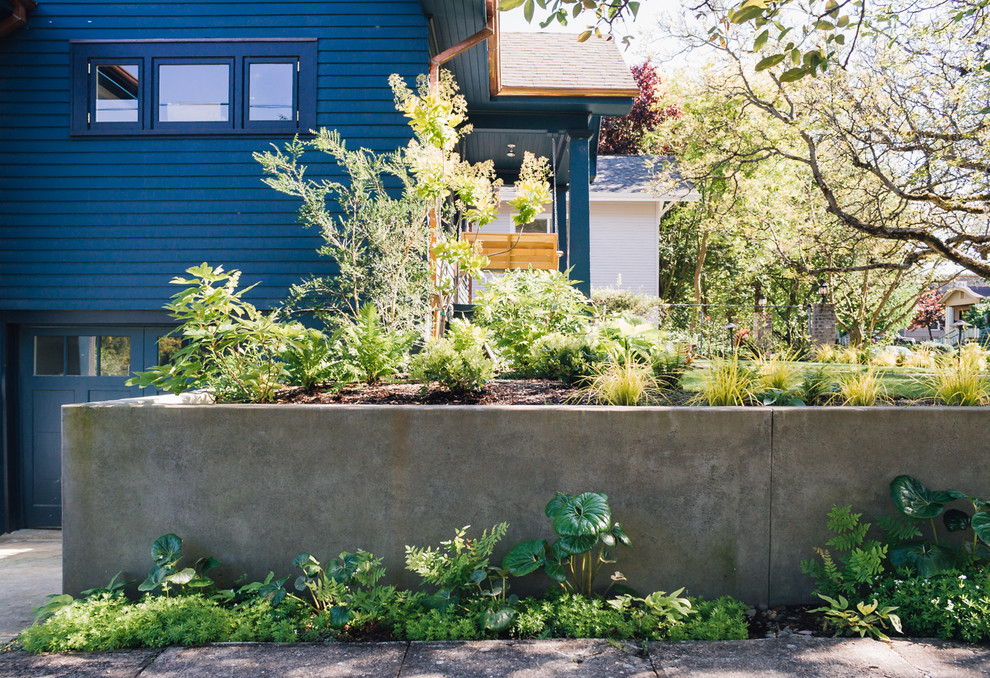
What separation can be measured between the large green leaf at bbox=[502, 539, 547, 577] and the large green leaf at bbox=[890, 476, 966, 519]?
75.1 inches

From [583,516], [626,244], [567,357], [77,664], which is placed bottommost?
[77,664]

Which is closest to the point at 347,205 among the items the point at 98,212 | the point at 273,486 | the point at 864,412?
the point at 98,212

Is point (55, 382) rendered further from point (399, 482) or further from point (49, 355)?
point (399, 482)

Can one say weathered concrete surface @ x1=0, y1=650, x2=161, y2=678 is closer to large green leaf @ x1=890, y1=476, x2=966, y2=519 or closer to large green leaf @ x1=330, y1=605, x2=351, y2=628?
large green leaf @ x1=330, y1=605, x2=351, y2=628

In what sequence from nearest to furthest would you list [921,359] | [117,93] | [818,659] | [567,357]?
[818,659]
[567,357]
[117,93]
[921,359]

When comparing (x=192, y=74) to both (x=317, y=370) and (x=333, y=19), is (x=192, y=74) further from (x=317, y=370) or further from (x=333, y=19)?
(x=317, y=370)

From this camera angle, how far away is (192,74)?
6.61 metres

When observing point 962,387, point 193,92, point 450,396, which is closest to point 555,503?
point 450,396

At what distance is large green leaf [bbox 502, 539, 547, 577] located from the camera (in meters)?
3.26

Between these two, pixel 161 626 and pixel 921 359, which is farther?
pixel 921 359

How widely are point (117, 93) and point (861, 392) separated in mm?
7283

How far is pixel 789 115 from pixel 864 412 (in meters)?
7.05

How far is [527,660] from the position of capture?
2875mm

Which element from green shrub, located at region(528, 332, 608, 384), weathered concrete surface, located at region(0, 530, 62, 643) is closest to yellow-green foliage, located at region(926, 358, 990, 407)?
green shrub, located at region(528, 332, 608, 384)
